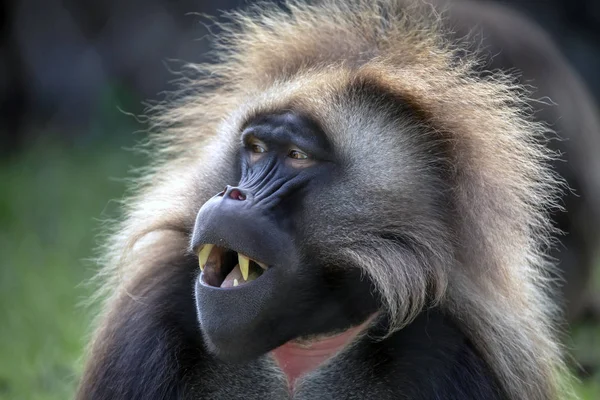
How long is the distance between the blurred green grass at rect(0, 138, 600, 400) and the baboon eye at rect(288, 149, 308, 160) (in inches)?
75.8

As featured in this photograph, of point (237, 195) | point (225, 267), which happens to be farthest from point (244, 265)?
point (237, 195)

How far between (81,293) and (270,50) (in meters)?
3.06

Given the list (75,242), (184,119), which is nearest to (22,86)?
(75,242)

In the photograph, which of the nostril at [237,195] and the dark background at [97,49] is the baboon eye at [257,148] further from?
the dark background at [97,49]

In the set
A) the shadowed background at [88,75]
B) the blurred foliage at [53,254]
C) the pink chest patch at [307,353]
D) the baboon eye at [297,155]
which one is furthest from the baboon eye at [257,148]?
the shadowed background at [88,75]

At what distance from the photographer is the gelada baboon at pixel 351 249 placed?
321 centimetres

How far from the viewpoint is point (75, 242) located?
7.21 m

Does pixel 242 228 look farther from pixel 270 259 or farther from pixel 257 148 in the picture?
pixel 257 148

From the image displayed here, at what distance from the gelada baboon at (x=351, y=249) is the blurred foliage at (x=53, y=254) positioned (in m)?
1.36

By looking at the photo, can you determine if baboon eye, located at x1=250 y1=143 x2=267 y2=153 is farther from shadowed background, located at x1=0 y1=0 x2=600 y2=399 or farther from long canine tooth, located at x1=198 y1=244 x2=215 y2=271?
shadowed background, located at x1=0 y1=0 x2=600 y2=399

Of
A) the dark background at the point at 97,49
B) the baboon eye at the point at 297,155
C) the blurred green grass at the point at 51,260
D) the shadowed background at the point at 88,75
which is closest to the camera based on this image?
the baboon eye at the point at 297,155

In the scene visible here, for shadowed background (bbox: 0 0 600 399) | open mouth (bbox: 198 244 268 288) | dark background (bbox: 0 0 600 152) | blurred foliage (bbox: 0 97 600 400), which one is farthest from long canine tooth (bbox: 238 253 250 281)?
dark background (bbox: 0 0 600 152)

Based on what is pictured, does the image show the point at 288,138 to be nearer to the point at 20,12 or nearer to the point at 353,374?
the point at 353,374

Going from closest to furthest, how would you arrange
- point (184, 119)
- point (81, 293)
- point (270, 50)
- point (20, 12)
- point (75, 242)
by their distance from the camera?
point (270, 50) < point (184, 119) < point (81, 293) < point (75, 242) < point (20, 12)
